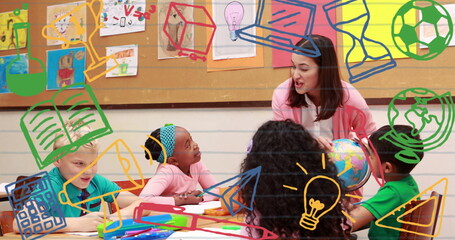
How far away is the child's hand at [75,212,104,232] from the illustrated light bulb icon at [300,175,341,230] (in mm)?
441

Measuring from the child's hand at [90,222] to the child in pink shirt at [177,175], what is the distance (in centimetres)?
21

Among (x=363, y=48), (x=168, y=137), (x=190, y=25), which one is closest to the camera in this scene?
(x=363, y=48)

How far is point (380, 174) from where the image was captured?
787mm

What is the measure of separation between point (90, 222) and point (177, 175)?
0.60m

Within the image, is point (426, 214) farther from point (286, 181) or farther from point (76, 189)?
point (76, 189)

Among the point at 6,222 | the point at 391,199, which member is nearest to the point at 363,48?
the point at 391,199

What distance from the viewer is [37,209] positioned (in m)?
0.86

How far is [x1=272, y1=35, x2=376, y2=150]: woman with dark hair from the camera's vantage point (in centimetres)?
77

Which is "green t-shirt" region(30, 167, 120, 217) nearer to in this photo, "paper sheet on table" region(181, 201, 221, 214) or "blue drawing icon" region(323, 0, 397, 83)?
"paper sheet on table" region(181, 201, 221, 214)

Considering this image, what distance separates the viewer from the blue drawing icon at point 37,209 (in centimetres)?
84

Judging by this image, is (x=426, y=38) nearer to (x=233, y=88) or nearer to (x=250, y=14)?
(x=250, y=14)

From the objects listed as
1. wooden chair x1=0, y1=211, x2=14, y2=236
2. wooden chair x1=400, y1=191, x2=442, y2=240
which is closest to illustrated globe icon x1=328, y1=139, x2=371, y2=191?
wooden chair x1=400, y1=191, x2=442, y2=240

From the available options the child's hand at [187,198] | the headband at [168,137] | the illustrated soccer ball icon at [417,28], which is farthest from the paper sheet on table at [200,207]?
the illustrated soccer ball icon at [417,28]

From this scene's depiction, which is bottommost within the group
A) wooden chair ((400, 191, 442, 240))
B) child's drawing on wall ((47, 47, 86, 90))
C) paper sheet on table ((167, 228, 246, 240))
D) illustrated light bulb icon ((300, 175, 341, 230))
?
paper sheet on table ((167, 228, 246, 240))
